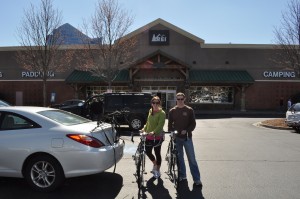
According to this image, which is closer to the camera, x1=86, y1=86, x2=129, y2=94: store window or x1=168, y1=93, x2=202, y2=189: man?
x1=168, y1=93, x2=202, y2=189: man

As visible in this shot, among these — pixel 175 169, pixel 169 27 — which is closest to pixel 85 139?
pixel 175 169

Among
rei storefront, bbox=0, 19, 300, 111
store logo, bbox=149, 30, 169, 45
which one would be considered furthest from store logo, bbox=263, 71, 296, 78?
store logo, bbox=149, 30, 169, 45

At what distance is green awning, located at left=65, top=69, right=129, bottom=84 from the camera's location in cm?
3525

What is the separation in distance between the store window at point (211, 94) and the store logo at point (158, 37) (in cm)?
563

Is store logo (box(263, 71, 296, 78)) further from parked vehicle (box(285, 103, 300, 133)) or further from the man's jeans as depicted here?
the man's jeans

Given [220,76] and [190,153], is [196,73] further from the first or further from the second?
[190,153]

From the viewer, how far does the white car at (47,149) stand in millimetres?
6012

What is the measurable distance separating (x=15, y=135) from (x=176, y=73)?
30937 millimetres

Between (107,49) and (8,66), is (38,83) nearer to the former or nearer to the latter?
(8,66)

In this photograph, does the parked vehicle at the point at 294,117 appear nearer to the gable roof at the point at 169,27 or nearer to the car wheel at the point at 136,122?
the car wheel at the point at 136,122

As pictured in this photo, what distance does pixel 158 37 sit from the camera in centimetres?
3712

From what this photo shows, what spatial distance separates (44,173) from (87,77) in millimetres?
30080

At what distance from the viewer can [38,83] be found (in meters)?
37.5

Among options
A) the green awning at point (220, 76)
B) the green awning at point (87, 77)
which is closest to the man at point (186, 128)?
the green awning at point (87, 77)
